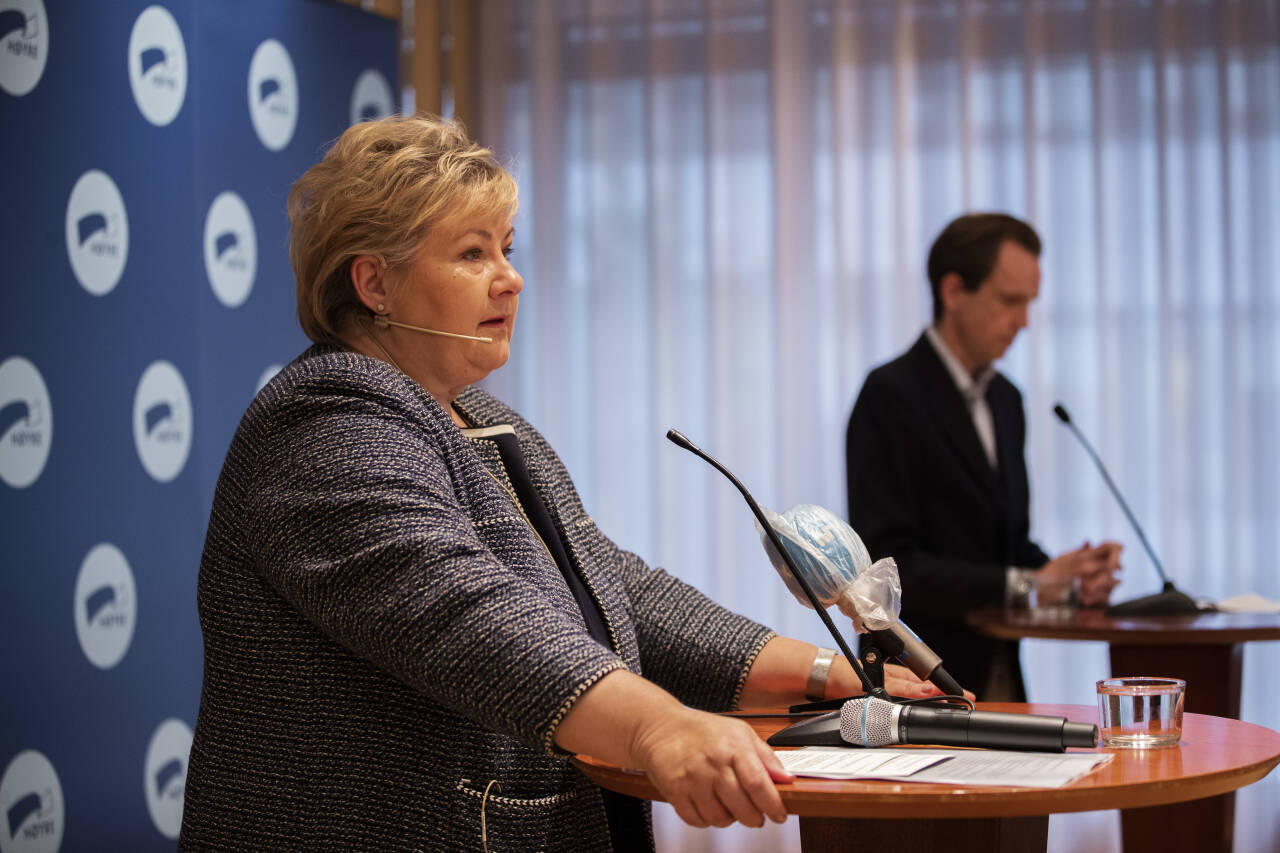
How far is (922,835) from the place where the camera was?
4.23 feet

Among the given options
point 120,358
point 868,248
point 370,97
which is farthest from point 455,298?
point 868,248

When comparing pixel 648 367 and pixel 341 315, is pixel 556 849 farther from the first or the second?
pixel 648 367

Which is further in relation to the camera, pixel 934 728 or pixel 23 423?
pixel 23 423

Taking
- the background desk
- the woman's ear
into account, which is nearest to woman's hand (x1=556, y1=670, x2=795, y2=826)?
the woman's ear

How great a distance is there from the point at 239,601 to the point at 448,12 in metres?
4.05

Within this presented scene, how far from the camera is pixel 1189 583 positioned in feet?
14.7

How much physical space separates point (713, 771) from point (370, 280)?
829mm

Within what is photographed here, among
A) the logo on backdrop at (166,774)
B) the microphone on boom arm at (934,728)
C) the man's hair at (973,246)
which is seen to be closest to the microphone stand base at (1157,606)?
the man's hair at (973,246)

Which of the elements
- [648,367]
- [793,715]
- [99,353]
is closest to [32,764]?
[99,353]

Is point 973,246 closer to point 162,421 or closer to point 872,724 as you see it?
point 162,421

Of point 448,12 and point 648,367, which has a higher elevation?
→ point 448,12

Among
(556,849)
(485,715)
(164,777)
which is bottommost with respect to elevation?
(164,777)

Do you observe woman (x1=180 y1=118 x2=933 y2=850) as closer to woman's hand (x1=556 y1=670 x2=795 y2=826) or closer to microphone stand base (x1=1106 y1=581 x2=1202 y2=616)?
woman's hand (x1=556 y1=670 x2=795 y2=826)

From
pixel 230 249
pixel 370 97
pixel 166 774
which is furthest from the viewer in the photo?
pixel 370 97
